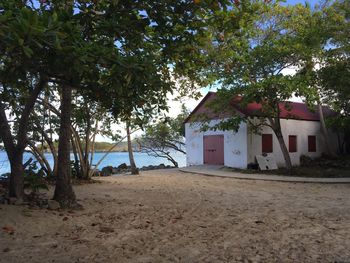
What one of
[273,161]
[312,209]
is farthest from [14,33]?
[273,161]

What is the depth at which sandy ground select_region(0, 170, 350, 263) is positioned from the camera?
496cm

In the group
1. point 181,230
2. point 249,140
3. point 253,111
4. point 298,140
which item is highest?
point 253,111

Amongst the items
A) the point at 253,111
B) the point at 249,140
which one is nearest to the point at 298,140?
the point at 249,140

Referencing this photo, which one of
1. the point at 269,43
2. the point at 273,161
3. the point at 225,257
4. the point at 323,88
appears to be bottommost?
the point at 225,257

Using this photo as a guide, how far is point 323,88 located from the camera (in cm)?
1788

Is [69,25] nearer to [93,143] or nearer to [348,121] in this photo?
[93,143]

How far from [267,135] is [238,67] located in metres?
5.92

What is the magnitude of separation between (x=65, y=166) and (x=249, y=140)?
13.2m

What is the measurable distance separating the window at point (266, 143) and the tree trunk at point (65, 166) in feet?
46.3

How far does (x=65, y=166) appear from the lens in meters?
8.64

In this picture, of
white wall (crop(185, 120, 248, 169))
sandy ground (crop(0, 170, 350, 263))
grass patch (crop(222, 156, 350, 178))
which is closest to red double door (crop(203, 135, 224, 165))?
white wall (crop(185, 120, 248, 169))

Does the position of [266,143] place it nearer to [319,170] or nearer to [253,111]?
[253,111]

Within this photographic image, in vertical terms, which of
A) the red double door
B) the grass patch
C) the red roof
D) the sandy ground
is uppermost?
the red roof

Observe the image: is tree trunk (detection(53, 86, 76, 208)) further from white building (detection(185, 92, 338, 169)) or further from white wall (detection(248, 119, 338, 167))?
white wall (detection(248, 119, 338, 167))
